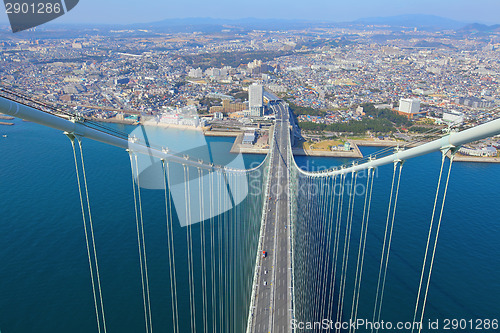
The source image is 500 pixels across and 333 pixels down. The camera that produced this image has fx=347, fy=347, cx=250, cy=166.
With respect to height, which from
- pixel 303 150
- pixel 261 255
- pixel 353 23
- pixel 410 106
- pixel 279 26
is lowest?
pixel 303 150

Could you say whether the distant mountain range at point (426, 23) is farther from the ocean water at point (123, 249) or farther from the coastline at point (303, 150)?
the ocean water at point (123, 249)

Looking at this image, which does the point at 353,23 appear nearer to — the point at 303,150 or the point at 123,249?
the point at 303,150

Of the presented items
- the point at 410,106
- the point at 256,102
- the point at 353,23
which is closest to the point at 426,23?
the point at 353,23

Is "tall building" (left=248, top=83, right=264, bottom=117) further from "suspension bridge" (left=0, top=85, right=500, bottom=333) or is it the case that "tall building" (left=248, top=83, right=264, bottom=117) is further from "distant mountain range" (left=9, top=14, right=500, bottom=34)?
"distant mountain range" (left=9, top=14, right=500, bottom=34)

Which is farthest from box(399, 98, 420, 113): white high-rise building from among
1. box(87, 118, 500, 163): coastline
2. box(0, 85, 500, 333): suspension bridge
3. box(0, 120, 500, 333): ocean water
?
box(0, 85, 500, 333): suspension bridge

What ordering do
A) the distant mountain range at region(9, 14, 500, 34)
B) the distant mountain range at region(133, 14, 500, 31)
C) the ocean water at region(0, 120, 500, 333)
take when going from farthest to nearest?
the distant mountain range at region(133, 14, 500, 31)
the distant mountain range at region(9, 14, 500, 34)
the ocean water at region(0, 120, 500, 333)

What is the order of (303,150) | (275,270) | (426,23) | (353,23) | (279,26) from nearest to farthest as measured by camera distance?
(275,270) → (303,150) → (279,26) → (426,23) → (353,23)

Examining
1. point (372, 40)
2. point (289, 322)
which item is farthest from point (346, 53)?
point (289, 322)

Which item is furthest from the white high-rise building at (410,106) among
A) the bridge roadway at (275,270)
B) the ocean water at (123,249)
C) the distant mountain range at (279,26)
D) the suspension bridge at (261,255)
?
the distant mountain range at (279,26)
